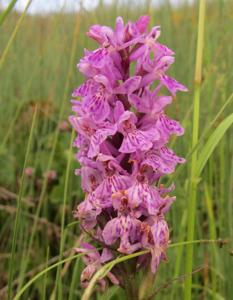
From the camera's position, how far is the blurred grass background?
1470mm

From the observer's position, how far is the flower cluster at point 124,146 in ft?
2.91

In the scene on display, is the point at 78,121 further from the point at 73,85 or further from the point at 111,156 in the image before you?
the point at 73,85

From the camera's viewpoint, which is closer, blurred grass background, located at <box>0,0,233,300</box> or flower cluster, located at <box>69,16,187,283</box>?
flower cluster, located at <box>69,16,187,283</box>

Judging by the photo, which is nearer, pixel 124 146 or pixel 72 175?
pixel 124 146

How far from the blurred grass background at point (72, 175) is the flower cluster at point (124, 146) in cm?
12

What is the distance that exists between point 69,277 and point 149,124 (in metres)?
1.09

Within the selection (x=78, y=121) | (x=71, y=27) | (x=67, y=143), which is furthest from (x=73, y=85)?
(x=78, y=121)

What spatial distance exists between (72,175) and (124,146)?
1.01 metres

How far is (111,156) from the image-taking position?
918 mm

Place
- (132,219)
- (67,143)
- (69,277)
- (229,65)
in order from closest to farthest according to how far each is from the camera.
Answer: (132,219) → (69,277) → (229,65) → (67,143)

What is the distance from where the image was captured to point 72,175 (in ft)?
6.22

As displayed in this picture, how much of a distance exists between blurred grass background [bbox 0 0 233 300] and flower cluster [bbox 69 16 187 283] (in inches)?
4.7

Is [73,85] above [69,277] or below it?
above

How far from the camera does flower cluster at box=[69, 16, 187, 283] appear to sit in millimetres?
887
